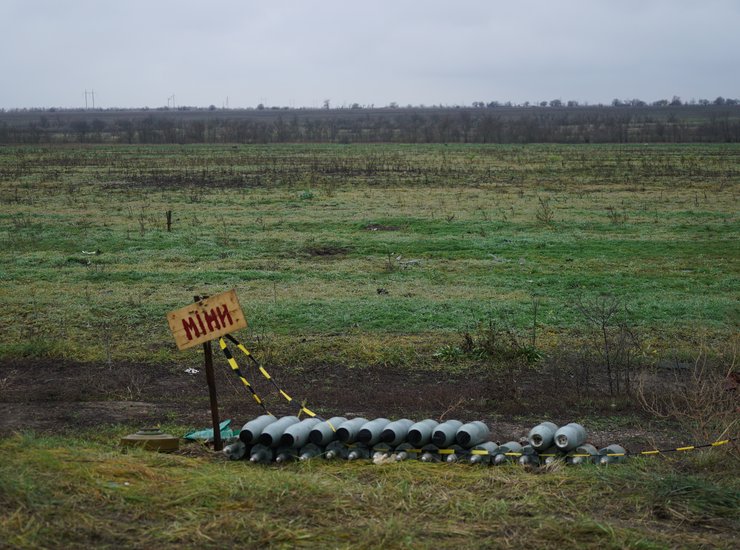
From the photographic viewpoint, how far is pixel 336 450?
7.11 meters

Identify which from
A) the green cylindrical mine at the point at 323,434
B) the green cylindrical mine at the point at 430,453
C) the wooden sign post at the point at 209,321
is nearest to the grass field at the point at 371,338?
the green cylindrical mine at the point at 430,453

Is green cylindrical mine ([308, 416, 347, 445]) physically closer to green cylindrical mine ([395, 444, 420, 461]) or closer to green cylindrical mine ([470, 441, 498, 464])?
green cylindrical mine ([395, 444, 420, 461])

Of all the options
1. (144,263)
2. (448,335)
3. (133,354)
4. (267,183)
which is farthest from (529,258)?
(267,183)

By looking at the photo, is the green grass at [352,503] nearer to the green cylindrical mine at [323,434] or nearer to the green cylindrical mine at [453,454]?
the green cylindrical mine at [453,454]

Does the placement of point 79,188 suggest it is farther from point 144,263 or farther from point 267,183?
point 144,263

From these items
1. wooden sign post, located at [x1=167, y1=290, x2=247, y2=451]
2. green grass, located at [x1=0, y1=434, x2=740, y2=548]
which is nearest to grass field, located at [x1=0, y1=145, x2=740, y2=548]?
green grass, located at [x1=0, y1=434, x2=740, y2=548]

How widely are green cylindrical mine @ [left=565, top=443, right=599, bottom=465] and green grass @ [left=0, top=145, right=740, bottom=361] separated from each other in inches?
201

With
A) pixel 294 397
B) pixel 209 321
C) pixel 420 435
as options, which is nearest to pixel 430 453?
pixel 420 435

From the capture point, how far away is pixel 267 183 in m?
34.7

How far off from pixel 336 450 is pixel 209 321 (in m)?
1.56

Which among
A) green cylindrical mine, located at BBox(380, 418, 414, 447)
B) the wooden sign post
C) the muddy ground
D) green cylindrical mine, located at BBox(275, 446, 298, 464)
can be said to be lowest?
the muddy ground

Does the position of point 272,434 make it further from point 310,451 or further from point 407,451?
point 407,451

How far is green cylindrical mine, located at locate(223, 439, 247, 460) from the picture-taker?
7125 mm

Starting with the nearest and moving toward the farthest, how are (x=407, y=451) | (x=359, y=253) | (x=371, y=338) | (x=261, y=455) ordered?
(x=261, y=455) < (x=407, y=451) < (x=371, y=338) < (x=359, y=253)
